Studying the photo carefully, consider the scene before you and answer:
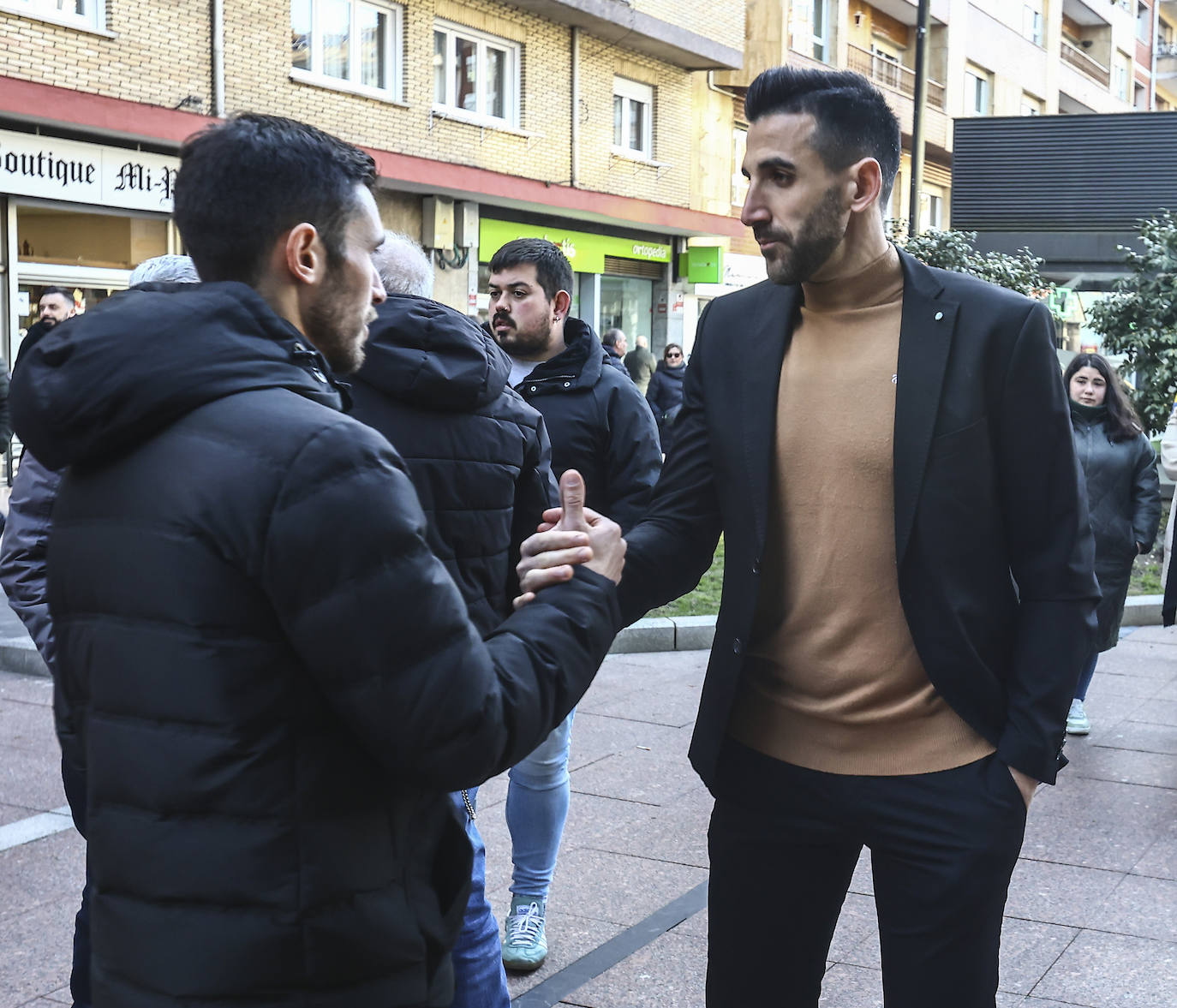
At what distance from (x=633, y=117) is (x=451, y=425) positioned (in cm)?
2295

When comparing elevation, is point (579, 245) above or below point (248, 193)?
above

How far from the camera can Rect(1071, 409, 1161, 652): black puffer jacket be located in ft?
24.3

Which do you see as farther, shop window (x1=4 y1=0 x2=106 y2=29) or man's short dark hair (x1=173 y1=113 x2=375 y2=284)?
shop window (x1=4 y1=0 x2=106 y2=29)

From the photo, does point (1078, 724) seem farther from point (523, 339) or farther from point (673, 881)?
Answer: point (523, 339)

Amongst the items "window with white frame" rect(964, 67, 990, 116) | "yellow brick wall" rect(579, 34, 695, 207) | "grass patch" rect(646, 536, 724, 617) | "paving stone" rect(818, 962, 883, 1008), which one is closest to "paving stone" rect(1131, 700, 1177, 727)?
"grass patch" rect(646, 536, 724, 617)

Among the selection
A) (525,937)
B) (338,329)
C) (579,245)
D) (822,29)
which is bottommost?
(525,937)

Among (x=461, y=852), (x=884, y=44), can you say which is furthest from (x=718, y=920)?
(x=884, y=44)

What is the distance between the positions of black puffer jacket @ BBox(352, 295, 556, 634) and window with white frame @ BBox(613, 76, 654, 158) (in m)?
21.9

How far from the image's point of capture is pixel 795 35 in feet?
95.8

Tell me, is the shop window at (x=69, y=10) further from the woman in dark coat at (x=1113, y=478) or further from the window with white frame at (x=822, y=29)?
the window with white frame at (x=822, y=29)

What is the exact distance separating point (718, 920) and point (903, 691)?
570mm

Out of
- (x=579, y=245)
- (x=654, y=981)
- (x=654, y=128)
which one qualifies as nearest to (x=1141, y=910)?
(x=654, y=981)

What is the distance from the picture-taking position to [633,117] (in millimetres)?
24938

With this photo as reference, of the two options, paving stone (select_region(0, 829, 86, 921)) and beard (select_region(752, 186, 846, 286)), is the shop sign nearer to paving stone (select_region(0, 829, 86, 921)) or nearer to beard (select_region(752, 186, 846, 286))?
paving stone (select_region(0, 829, 86, 921))
